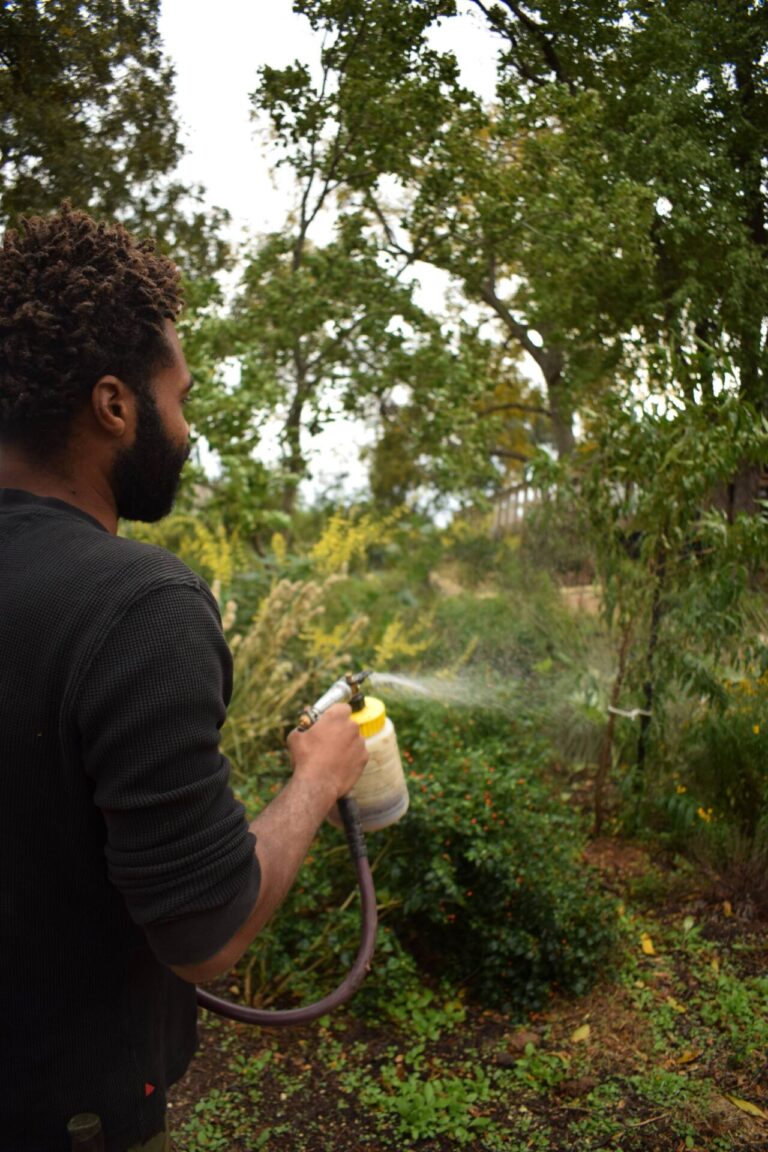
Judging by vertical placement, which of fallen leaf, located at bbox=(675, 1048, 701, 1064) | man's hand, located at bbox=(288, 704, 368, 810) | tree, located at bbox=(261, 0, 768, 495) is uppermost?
tree, located at bbox=(261, 0, 768, 495)

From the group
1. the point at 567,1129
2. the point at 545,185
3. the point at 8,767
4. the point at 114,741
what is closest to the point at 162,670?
the point at 114,741

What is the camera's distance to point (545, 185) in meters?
2.88

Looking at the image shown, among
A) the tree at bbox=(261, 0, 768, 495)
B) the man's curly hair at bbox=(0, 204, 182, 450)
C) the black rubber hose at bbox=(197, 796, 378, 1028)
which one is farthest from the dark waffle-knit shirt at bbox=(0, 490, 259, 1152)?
the tree at bbox=(261, 0, 768, 495)

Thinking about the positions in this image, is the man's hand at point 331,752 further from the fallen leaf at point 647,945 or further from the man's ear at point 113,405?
the fallen leaf at point 647,945

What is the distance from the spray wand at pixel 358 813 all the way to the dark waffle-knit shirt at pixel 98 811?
16.5 inches

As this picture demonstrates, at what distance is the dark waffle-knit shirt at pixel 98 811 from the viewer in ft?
3.35

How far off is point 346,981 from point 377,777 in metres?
0.38

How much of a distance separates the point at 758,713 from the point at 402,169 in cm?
216

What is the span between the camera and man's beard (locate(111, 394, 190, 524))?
1.25m

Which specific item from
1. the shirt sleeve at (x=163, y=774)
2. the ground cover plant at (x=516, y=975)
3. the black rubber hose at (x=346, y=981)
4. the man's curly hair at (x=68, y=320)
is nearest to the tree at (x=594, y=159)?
the ground cover plant at (x=516, y=975)

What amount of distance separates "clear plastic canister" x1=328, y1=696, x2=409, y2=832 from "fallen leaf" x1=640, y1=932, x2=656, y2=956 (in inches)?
61.8

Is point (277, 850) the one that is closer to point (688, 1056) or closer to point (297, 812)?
point (297, 812)

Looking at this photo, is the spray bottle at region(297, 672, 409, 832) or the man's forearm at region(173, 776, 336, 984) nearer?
the man's forearm at region(173, 776, 336, 984)

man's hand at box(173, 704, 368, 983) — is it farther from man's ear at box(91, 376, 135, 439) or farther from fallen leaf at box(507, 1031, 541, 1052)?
fallen leaf at box(507, 1031, 541, 1052)
